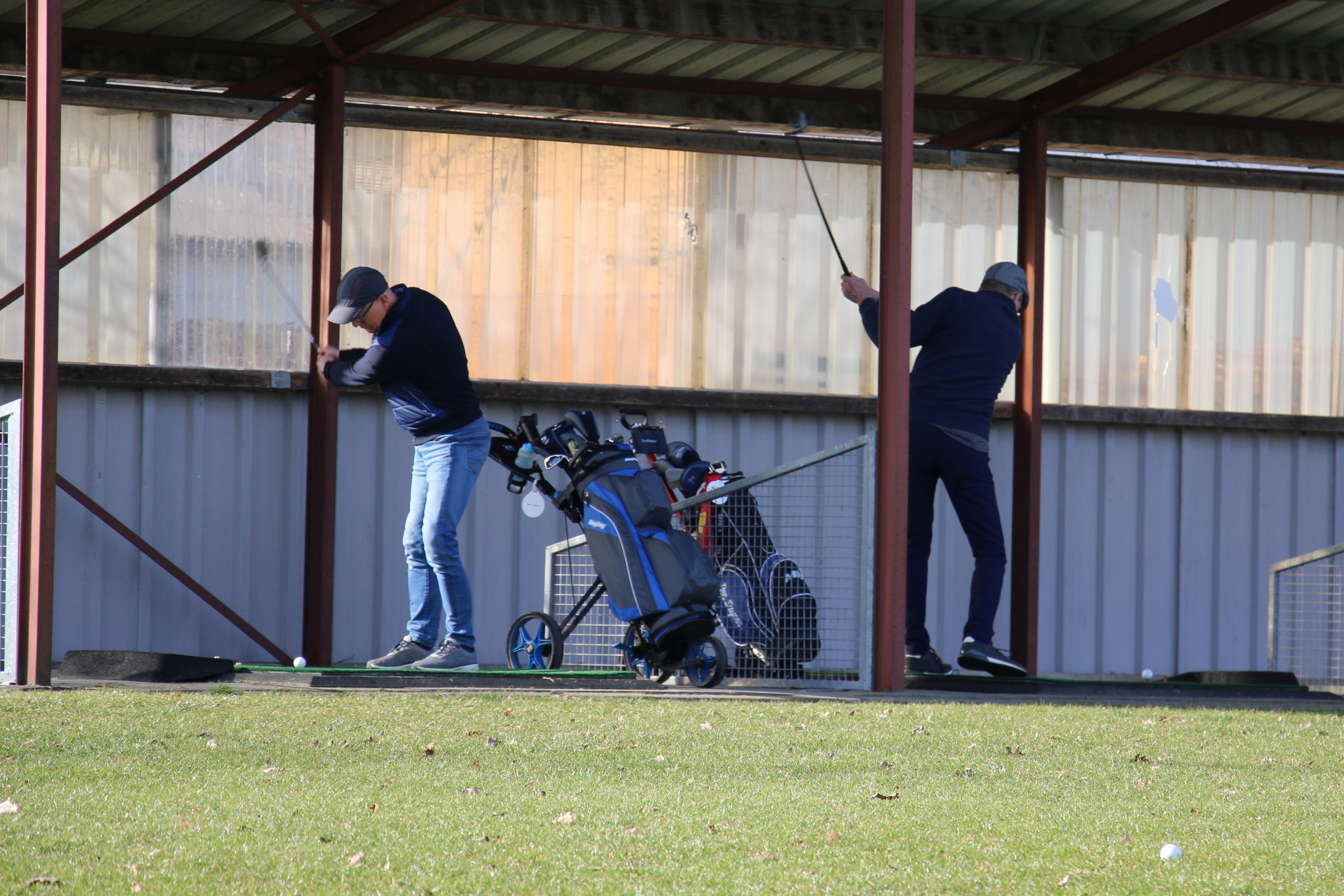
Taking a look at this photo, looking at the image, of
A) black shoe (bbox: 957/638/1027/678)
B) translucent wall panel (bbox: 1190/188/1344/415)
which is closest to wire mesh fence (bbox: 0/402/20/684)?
black shoe (bbox: 957/638/1027/678)

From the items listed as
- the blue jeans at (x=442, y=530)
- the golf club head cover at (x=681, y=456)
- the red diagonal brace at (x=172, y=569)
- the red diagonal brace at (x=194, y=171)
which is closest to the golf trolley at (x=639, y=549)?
the golf club head cover at (x=681, y=456)

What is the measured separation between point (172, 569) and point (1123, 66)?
747 centimetres

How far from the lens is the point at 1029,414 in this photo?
12.1 metres

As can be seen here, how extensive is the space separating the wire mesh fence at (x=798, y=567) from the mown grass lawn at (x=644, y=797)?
3.57ft

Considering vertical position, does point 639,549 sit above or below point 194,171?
below

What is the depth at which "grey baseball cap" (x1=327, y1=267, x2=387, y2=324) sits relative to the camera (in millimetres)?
7984

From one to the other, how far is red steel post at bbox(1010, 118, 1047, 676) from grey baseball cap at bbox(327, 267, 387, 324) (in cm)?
563

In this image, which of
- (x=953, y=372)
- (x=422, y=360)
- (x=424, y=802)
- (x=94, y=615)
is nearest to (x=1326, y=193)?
(x=953, y=372)

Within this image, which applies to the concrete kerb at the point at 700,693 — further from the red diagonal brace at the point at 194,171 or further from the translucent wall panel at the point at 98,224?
the translucent wall panel at the point at 98,224

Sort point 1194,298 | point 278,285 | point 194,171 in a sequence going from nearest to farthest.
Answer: point 194,171
point 278,285
point 1194,298

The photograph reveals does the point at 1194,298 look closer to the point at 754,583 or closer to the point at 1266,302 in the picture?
the point at 1266,302

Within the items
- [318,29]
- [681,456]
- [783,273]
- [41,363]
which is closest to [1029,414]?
[783,273]

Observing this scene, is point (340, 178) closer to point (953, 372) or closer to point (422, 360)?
point (422, 360)

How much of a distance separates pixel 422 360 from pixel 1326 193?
30.2 ft
